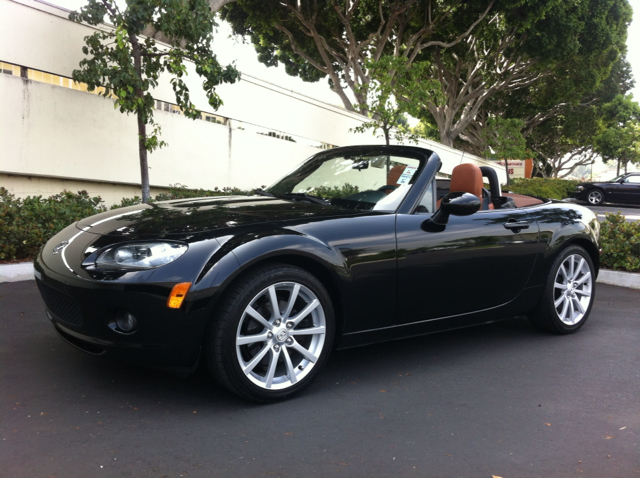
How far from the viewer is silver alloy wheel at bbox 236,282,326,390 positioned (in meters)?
3.21

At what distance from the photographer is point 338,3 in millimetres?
20141

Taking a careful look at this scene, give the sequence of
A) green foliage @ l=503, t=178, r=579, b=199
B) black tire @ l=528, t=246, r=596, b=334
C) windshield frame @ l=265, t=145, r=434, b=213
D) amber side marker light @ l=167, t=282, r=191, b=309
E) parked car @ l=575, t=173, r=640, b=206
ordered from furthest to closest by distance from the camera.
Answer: parked car @ l=575, t=173, r=640, b=206
green foliage @ l=503, t=178, r=579, b=199
black tire @ l=528, t=246, r=596, b=334
windshield frame @ l=265, t=145, r=434, b=213
amber side marker light @ l=167, t=282, r=191, b=309

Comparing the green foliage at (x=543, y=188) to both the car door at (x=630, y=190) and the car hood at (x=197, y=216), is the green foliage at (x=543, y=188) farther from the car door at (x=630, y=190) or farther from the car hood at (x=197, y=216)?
the car hood at (x=197, y=216)

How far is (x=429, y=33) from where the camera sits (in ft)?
69.2

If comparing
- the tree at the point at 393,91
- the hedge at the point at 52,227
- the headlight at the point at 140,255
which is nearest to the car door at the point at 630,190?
the tree at the point at 393,91

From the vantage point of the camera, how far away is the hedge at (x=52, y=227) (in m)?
6.37

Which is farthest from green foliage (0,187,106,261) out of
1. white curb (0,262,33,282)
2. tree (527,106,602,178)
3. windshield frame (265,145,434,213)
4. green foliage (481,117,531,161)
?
tree (527,106,602,178)

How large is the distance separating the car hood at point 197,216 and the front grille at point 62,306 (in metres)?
0.40

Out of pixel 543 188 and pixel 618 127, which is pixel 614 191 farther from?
pixel 618 127

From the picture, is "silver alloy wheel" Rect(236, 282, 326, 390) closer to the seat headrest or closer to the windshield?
the windshield

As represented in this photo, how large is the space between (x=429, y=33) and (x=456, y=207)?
18.7 m

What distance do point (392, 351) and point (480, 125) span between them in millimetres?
35670

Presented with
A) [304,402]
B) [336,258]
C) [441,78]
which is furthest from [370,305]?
[441,78]

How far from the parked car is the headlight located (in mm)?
27898
